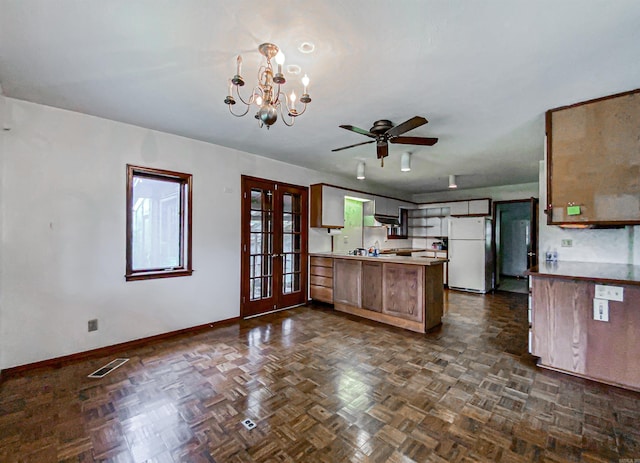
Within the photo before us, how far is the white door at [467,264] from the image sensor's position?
6.51 m

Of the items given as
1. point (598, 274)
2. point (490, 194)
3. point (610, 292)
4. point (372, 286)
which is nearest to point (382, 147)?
point (372, 286)

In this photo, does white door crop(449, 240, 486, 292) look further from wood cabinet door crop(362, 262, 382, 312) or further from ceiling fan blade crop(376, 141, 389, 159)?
ceiling fan blade crop(376, 141, 389, 159)

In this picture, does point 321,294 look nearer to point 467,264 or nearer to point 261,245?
point 261,245

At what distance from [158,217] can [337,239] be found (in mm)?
3494

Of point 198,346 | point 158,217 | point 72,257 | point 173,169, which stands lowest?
point 198,346

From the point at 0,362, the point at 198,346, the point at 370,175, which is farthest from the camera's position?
the point at 370,175

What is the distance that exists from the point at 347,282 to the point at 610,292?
3.15 meters

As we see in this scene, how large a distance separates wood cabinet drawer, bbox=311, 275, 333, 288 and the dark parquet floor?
1.78m

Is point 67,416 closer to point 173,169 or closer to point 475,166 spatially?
point 173,169

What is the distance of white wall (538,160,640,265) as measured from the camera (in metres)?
3.19

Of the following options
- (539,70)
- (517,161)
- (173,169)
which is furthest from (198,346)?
(517,161)

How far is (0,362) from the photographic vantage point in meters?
2.62

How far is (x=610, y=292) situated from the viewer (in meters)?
2.45

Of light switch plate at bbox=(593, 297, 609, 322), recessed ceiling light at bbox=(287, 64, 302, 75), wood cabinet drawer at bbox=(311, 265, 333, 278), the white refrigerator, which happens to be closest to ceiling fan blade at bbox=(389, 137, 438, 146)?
recessed ceiling light at bbox=(287, 64, 302, 75)
